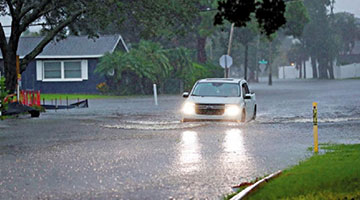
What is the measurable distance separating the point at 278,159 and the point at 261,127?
24.6 feet

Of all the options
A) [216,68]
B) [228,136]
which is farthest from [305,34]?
[228,136]

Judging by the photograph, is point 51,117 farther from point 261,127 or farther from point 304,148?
point 304,148

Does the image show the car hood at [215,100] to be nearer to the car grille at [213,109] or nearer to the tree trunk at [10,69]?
the car grille at [213,109]

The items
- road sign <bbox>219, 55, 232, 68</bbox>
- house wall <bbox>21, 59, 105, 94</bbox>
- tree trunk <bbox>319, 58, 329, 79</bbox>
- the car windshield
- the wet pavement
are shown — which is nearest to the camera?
the wet pavement

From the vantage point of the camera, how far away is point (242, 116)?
885 inches

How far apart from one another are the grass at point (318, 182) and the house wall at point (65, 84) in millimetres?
43527

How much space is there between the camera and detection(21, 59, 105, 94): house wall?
55.4 metres

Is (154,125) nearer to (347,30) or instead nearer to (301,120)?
(301,120)

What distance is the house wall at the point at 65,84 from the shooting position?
5541 centimetres

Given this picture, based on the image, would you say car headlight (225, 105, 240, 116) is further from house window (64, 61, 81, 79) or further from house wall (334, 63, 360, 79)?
house wall (334, 63, 360, 79)

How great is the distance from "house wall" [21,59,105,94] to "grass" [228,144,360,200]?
4353 centimetres

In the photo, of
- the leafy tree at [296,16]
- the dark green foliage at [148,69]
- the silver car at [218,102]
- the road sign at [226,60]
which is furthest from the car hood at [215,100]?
the leafy tree at [296,16]

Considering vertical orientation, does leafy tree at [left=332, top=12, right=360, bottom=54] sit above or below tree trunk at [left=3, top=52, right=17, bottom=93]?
above

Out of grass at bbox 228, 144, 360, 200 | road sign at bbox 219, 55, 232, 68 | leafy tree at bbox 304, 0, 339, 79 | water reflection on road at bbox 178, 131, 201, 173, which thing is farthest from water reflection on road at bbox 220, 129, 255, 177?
leafy tree at bbox 304, 0, 339, 79
